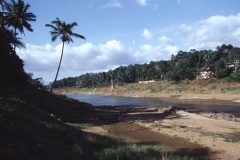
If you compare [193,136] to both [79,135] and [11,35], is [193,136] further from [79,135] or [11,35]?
[11,35]

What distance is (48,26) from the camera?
30.4 metres

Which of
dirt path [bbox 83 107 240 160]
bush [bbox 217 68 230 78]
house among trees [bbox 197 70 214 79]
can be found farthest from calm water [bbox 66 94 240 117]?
house among trees [bbox 197 70 214 79]

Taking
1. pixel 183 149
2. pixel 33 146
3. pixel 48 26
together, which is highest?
pixel 48 26

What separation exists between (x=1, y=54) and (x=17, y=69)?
17.7 ft

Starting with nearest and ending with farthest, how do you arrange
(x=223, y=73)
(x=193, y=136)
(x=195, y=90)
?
(x=193, y=136) < (x=195, y=90) < (x=223, y=73)

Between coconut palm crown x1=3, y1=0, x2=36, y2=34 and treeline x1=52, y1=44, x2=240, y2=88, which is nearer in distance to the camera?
coconut palm crown x1=3, y1=0, x2=36, y2=34

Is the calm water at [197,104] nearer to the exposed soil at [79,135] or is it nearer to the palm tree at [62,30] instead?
the exposed soil at [79,135]

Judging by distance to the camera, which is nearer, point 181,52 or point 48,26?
point 48,26

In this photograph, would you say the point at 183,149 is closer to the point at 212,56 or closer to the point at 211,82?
the point at 211,82

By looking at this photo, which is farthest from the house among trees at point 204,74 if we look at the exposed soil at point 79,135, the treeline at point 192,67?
the exposed soil at point 79,135

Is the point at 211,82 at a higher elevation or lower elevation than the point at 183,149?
higher

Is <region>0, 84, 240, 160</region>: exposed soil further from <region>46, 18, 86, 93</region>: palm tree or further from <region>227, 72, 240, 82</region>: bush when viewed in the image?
<region>227, 72, 240, 82</region>: bush

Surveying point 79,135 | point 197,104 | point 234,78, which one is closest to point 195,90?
point 234,78

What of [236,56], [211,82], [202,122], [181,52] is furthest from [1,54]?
[181,52]
